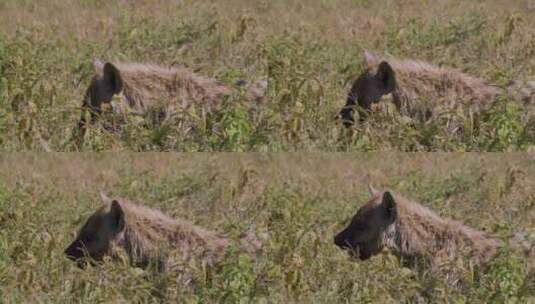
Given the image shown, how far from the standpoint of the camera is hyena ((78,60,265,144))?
868cm

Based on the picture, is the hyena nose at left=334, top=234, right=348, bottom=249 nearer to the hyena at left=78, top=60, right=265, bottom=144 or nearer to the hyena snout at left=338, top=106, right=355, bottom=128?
the hyena snout at left=338, top=106, right=355, bottom=128

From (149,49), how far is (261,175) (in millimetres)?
1279

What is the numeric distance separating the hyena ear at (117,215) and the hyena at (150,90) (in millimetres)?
548

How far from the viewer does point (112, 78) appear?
875cm

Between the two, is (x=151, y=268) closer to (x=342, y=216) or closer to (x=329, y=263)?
(x=329, y=263)

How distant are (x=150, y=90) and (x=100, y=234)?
2.92 ft

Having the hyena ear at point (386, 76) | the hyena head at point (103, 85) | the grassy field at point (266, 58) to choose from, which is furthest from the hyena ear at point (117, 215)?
the hyena ear at point (386, 76)

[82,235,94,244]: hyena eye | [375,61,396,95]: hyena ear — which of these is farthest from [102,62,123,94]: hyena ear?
[375,61,396,95]: hyena ear

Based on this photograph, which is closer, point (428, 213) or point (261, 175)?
point (428, 213)

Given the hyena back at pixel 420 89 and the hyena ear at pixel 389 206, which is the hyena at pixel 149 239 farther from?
the hyena back at pixel 420 89

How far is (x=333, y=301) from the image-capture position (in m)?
8.62

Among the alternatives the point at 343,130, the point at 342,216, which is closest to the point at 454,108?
the point at 343,130

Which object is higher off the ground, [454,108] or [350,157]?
[454,108]

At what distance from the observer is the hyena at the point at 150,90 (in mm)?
8680
